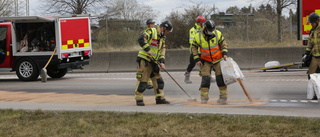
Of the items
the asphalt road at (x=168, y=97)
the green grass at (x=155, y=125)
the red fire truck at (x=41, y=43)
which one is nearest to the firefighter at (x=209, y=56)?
the asphalt road at (x=168, y=97)

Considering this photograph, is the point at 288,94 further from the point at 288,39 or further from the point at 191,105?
the point at 288,39

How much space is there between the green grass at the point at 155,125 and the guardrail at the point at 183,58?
1219 cm

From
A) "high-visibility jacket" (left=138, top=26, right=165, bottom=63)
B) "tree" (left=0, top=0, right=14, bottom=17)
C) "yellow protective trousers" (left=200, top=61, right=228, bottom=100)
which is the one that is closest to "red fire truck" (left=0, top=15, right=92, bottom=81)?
"high-visibility jacket" (left=138, top=26, right=165, bottom=63)

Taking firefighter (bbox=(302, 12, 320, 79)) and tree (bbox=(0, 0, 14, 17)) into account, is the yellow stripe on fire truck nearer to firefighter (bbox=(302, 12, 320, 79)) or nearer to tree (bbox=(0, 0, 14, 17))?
firefighter (bbox=(302, 12, 320, 79))

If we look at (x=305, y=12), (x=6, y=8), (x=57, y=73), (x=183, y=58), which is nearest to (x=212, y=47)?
(x=305, y=12)

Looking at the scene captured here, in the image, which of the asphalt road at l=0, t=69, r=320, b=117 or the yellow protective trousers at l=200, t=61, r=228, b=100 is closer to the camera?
the asphalt road at l=0, t=69, r=320, b=117

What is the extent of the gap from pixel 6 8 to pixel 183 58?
14875 millimetres

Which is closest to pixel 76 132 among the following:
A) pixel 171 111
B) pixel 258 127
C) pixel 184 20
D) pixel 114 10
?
pixel 171 111

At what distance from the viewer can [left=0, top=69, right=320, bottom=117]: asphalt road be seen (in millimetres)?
8648

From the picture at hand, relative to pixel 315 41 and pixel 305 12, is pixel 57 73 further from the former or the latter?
pixel 315 41

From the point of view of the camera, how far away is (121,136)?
22.2 feet

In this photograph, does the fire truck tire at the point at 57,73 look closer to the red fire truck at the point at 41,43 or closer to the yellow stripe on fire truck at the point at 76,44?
the red fire truck at the point at 41,43

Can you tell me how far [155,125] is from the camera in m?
7.23

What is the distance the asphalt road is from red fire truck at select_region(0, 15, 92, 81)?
88cm
